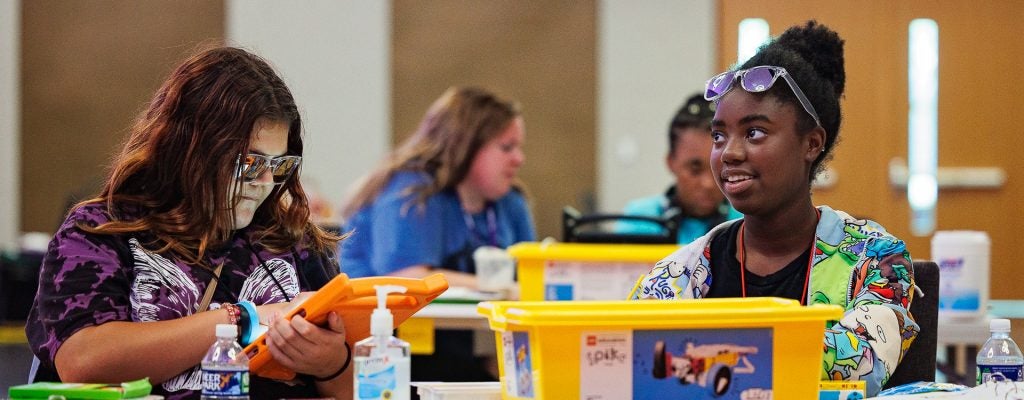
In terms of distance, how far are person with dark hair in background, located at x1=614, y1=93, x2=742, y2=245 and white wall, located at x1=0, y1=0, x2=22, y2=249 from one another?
548cm

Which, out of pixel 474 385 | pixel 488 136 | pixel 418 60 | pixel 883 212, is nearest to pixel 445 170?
pixel 488 136

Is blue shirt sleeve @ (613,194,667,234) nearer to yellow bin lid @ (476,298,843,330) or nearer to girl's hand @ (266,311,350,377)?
girl's hand @ (266,311,350,377)

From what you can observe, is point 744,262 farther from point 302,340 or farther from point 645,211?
point 645,211

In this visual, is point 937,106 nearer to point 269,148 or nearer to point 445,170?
point 445,170

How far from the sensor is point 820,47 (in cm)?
207

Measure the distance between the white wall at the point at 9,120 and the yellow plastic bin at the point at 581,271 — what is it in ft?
19.3

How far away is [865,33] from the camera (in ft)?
20.9

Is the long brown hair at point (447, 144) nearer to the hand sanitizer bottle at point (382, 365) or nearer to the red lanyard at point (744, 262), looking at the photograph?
the red lanyard at point (744, 262)

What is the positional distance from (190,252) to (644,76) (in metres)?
6.38

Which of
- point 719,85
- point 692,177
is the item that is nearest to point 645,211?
point 692,177

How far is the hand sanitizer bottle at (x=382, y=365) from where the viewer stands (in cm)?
151

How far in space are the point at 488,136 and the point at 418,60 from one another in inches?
151

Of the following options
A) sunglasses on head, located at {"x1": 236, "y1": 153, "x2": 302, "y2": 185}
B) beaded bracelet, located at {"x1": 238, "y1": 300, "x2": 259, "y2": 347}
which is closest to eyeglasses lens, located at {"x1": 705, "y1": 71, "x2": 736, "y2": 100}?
sunglasses on head, located at {"x1": 236, "y1": 153, "x2": 302, "y2": 185}

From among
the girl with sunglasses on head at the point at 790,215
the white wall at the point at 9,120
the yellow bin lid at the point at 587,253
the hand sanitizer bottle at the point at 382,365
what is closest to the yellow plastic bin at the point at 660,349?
the hand sanitizer bottle at the point at 382,365
